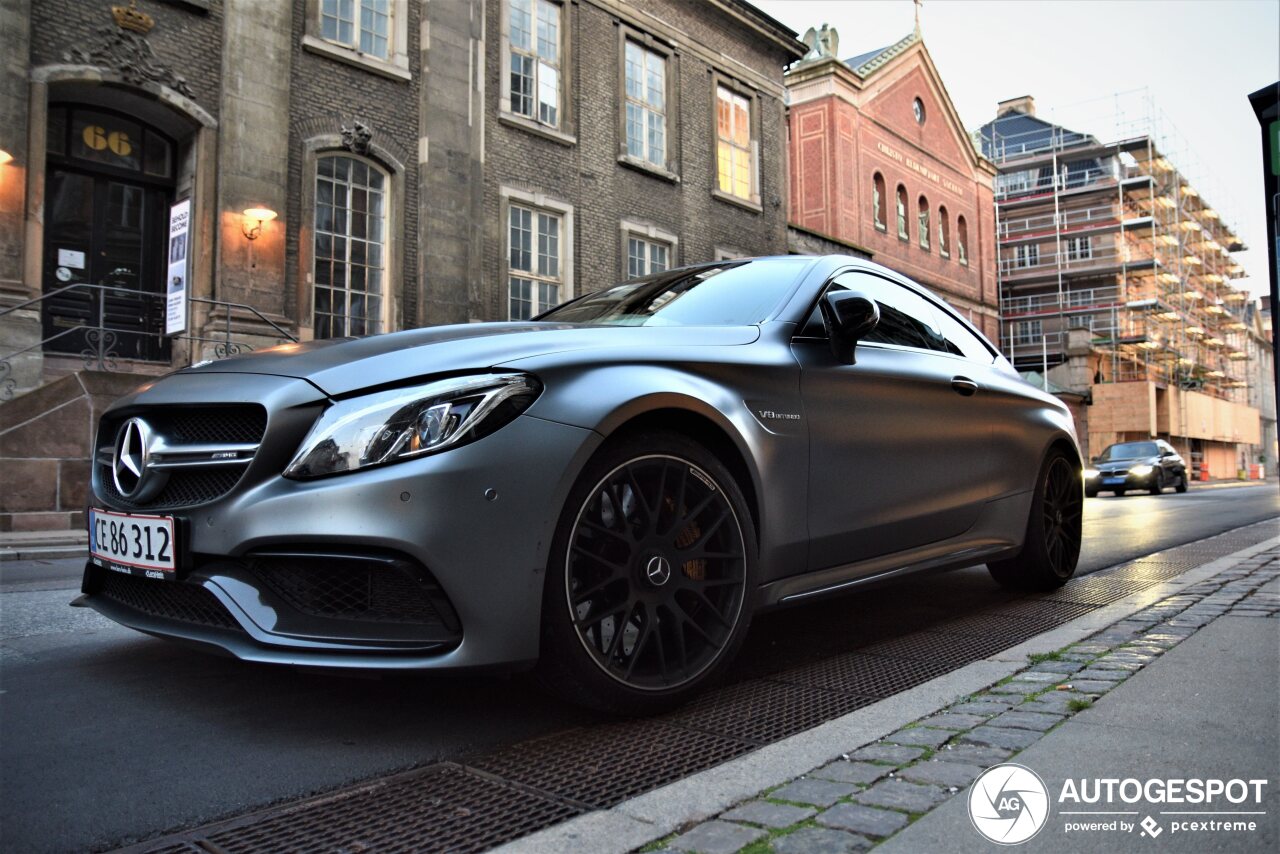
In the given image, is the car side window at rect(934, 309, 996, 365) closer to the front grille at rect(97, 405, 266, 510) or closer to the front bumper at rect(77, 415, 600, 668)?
the front bumper at rect(77, 415, 600, 668)

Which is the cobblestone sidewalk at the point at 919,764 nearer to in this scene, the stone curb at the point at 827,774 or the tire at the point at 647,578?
the stone curb at the point at 827,774

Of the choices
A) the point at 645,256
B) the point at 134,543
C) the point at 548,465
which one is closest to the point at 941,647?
the point at 548,465

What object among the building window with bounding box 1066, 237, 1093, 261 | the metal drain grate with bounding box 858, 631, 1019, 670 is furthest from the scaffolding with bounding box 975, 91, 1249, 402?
the metal drain grate with bounding box 858, 631, 1019, 670

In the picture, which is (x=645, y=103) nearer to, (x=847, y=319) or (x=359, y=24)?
(x=359, y=24)

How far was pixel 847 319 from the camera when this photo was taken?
3438 mm

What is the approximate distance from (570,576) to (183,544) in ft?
3.39

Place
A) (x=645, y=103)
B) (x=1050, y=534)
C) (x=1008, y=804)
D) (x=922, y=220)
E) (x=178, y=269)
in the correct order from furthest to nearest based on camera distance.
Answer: (x=922, y=220)
(x=645, y=103)
(x=178, y=269)
(x=1050, y=534)
(x=1008, y=804)

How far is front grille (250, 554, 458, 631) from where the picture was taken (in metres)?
2.34

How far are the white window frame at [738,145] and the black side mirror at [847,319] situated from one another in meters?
18.1

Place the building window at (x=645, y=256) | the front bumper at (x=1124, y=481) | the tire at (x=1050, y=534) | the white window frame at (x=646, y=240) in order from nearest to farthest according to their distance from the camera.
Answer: the tire at (x=1050, y=534) → the white window frame at (x=646, y=240) → the building window at (x=645, y=256) → the front bumper at (x=1124, y=481)

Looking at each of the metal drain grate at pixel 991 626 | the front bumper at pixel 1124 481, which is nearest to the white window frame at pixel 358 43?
the metal drain grate at pixel 991 626

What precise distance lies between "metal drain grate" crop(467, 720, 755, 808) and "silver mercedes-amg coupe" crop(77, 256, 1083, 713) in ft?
0.35

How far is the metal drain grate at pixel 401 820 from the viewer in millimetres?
1923

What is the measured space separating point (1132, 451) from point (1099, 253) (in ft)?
94.9
